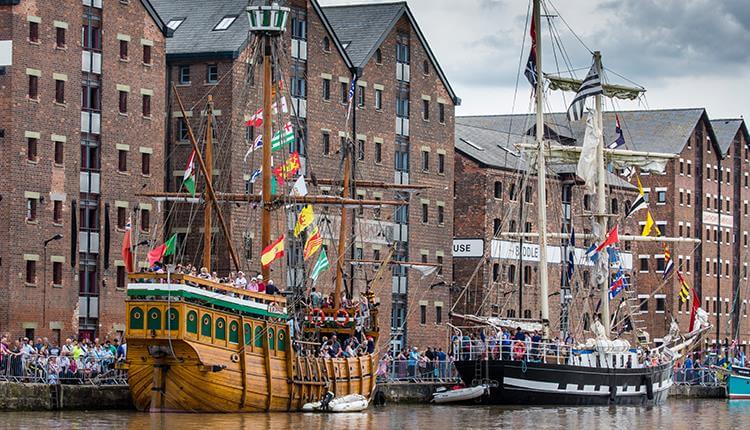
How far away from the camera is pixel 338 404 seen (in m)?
70.7

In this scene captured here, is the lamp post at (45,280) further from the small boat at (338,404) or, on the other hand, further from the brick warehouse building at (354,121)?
the small boat at (338,404)

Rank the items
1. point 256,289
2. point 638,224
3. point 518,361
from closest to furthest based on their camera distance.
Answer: point 256,289 < point 518,361 < point 638,224

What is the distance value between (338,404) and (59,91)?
21601 mm

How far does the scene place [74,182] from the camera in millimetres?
83250

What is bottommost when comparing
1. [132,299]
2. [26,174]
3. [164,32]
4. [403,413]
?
[403,413]

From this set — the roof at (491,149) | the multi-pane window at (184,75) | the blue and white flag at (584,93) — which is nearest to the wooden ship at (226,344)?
the blue and white flag at (584,93)

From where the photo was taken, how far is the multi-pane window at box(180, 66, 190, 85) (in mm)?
92562

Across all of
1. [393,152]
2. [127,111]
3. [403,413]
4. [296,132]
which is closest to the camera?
[403,413]

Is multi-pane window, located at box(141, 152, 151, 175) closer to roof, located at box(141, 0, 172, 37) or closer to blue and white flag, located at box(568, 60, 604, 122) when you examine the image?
roof, located at box(141, 0, 172, 37)

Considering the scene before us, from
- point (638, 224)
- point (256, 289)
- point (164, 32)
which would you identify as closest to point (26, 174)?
point (164, 32)

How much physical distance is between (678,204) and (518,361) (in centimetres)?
6425

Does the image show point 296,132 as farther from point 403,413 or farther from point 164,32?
point 403,413

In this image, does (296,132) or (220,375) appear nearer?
(220,375)

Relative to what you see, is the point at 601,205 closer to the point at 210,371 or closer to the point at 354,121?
the point at 354,121
